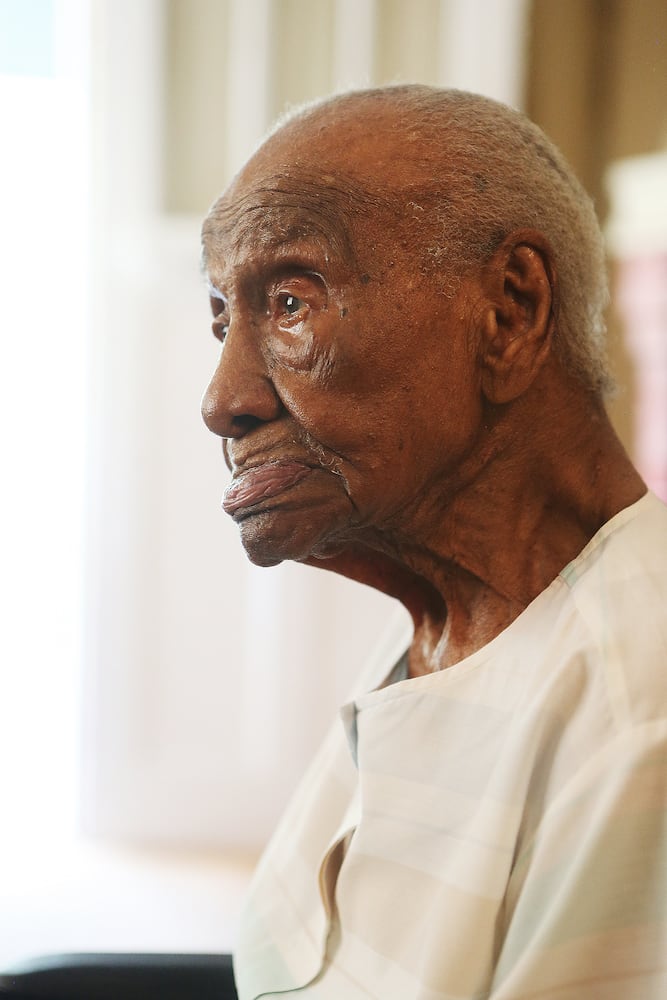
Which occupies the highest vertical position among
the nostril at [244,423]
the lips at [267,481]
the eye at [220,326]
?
the eye at [220,326]

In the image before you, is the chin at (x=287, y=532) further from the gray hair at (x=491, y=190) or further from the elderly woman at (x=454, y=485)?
the gray hair at (x=491, y=190)

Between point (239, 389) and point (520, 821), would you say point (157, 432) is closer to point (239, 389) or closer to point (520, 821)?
point (239, 389)

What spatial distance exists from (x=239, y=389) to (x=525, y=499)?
10.9 inches

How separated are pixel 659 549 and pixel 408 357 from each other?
0.27 metres

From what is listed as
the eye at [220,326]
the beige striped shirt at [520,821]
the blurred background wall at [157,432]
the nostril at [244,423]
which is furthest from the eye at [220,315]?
the blurred background wall at [157,432]

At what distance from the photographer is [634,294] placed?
185 cm

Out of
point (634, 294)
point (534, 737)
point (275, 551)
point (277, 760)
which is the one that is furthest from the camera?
point (277, 760)

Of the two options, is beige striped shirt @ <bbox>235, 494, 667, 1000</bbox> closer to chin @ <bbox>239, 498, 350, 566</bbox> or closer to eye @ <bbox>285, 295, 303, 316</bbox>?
chin @ <bbox>239, 498, 350, 566</bbox>

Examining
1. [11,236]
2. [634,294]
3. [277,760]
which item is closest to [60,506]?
[11,236]

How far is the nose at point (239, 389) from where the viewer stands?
33.7 inches

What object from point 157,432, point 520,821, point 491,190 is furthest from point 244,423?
point 157,432

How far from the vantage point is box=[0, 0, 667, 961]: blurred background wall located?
193 cm

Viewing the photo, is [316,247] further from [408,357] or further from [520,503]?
[520,503]

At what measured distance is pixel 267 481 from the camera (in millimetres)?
868
